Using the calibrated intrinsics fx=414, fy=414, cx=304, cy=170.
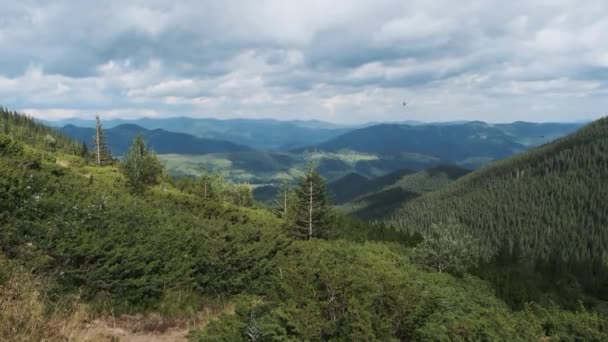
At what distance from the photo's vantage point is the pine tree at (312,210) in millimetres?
56562

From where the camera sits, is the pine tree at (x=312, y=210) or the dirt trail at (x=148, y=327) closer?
the dirt trail at (x=148, y=327)

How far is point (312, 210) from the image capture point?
56.9 meters

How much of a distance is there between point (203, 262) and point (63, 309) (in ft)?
19.5

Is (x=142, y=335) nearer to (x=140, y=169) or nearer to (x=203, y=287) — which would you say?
(x=203, y=287)

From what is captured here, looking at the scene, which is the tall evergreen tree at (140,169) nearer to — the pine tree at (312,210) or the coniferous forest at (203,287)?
the pine tree at (312,210)

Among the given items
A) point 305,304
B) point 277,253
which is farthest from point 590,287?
point 305,304

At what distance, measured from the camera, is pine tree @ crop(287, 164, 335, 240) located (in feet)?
186

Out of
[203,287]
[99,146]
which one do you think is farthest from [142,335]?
[99,146]

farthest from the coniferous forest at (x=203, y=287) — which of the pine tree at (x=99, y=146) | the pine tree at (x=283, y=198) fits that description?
the pine tree at (x=99, y=146)

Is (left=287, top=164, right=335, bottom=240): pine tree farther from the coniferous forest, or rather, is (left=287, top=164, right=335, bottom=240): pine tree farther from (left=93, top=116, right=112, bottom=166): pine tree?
(left=93, top=116, right=112, bottom=166): pine tree

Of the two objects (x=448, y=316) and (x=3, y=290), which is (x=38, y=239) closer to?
(x=3, y=290)

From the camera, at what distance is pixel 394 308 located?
860 cm

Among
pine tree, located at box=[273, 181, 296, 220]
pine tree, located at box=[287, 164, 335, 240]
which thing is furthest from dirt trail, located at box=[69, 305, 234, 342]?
pine tree, located at box=[273, 181, 296, 220]

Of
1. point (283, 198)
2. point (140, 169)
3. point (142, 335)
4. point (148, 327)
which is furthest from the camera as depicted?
point (283, 198)
